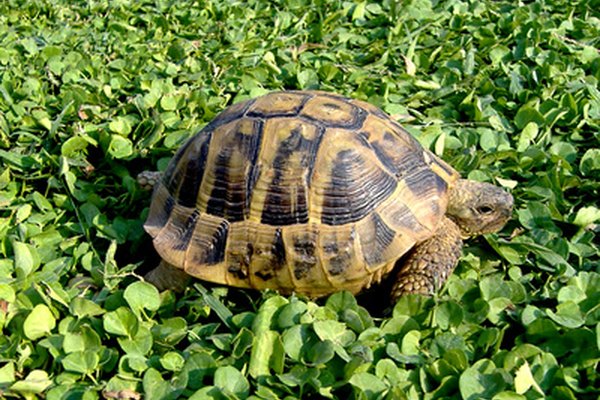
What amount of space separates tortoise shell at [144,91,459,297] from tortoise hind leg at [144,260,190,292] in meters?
0.08

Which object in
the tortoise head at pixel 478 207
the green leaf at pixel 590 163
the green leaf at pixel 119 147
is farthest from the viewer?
the green leaf at pixel 119 147

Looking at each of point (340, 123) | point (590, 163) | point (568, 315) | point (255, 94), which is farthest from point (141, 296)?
point (590, 163)

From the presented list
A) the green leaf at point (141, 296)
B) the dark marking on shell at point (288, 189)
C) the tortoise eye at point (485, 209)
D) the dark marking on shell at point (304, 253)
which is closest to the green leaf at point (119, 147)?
the green leaf at point (141, 296)

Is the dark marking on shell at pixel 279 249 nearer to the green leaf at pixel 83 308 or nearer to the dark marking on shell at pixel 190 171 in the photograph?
the dark marking on shell at pixel 190 171

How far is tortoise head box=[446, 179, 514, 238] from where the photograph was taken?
2.89 meters

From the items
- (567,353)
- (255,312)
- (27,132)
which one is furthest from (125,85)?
(567,353)

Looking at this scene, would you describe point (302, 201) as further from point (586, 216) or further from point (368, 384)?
point (586, 216)

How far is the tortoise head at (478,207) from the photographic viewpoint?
2.89m

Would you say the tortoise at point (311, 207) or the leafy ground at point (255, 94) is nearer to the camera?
the leafy ground at point (255, 94)

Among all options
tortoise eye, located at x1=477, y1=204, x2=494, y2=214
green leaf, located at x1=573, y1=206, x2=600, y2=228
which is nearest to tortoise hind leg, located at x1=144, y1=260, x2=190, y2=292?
tortoise eye, located at x1=477, y1=204, x2=494, y2=214

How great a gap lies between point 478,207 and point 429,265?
0.40m

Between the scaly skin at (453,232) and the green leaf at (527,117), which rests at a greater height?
the green leaf at (527,117)

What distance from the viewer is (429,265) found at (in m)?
2.67

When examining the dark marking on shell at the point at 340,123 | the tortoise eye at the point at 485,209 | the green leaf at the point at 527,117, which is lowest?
the tortoise eye at the point at 485,209
